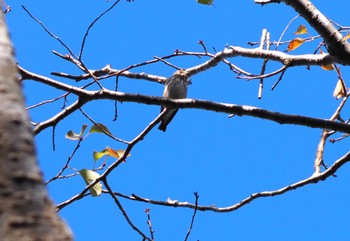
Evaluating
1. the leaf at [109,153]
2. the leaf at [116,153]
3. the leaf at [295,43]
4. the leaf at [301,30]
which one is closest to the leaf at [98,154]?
the leaf at [109,153]

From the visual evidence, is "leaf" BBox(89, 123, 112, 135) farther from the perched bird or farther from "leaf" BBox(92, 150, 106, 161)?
the perched bird

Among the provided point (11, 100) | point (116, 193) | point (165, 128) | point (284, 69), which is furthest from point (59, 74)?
point (165, 128)

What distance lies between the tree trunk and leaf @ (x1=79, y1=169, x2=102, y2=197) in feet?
7.31

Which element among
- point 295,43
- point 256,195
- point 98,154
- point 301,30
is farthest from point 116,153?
point 301,30

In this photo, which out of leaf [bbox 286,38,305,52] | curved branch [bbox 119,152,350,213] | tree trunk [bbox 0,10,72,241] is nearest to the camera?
tree trunk [bbox 0,10,72,241]

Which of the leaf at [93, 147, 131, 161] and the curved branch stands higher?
the leaf at [93, 147, 131, 161]

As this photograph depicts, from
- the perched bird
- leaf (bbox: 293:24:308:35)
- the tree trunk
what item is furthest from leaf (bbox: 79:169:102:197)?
the perched bird

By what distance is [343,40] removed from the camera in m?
2.80

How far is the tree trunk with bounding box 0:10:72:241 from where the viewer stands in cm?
84

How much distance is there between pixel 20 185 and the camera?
35.0 inches

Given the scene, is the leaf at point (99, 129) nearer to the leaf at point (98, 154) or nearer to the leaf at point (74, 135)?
the leaf at point (74, 135)

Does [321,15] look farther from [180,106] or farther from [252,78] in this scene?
[180,106]

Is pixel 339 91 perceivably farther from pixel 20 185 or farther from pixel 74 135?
pixel 20 185

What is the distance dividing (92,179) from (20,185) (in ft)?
7.73
